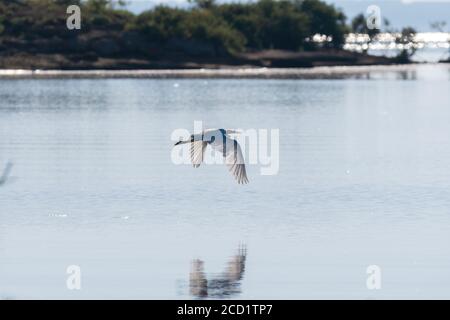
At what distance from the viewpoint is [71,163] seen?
33.2m

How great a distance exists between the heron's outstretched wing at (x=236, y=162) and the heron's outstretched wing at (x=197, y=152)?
0.37 metres

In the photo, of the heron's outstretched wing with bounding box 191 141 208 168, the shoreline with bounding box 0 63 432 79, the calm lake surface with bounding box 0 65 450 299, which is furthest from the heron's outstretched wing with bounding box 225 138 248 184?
the shoreline with bounding box 0 63 432 79

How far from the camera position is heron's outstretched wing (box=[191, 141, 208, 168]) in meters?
21.9

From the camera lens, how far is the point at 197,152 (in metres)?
22.0

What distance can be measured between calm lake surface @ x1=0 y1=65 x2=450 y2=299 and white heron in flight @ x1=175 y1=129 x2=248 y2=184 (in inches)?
38.3

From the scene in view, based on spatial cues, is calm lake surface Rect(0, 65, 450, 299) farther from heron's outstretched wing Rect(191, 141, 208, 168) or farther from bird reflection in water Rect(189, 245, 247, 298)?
heron's outstretched wing Rect(191, 141, 208, 168)

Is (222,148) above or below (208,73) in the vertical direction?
above

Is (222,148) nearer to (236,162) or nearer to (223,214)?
(236,162)

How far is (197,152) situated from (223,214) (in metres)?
2.71

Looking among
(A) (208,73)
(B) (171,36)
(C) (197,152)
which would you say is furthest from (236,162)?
(B) (171,36)

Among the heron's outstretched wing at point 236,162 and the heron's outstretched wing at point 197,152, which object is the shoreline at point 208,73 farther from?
the heron's outstretched wing at point 236,162

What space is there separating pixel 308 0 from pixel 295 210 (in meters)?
108

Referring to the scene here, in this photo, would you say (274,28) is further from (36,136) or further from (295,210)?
(295,210)
